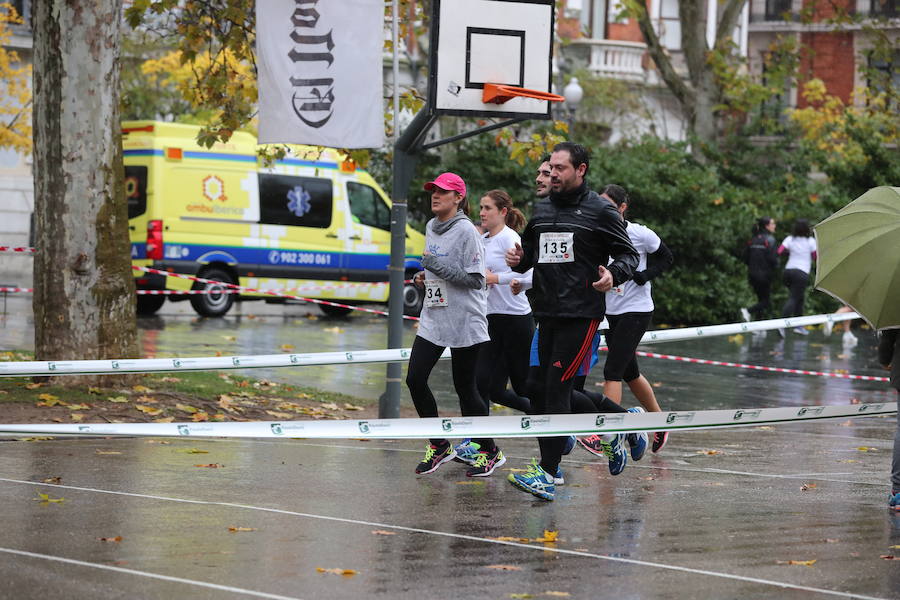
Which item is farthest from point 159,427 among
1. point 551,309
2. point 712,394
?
point 712,394

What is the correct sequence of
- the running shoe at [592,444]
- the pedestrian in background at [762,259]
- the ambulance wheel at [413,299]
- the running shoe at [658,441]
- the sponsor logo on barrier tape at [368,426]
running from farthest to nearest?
the ambulance wheel at [413,299] < the pedestrian in background at [762,259] < the running shoe at [658,441] < the running shoe at [592,444] < the sponsor logo on barrier tape at [368,426]

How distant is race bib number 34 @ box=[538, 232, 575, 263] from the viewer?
791 cm

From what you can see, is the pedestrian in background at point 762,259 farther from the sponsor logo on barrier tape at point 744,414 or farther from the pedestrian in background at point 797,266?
the sponsor logo on barrier tape at point 744,414

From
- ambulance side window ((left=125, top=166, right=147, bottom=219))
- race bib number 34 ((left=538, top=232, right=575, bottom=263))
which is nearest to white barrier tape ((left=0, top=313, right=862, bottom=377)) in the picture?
race bib number 34 ((left=538, top=232, right=575, bottom=263))

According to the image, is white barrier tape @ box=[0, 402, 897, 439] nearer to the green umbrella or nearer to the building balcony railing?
the green umbrella

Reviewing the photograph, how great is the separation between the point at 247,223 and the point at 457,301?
47.4 feet

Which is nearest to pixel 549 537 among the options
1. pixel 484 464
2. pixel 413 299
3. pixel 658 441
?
pixel 484 464

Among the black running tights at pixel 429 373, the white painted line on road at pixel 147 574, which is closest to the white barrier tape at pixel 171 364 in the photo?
the black running tights at pixel 429 373

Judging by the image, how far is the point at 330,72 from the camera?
443 inches

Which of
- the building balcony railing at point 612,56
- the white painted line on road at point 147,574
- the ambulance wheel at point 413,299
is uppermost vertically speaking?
the building balcony railing at point 612,56

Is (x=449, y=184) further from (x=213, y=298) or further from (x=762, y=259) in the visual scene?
(x=762, y=259)

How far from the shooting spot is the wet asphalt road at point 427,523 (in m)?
5.85

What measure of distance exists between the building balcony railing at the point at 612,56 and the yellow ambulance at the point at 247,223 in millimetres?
22977

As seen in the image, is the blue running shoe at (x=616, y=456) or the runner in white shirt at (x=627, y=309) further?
the runner in white shirt at (x=627, y=309)
